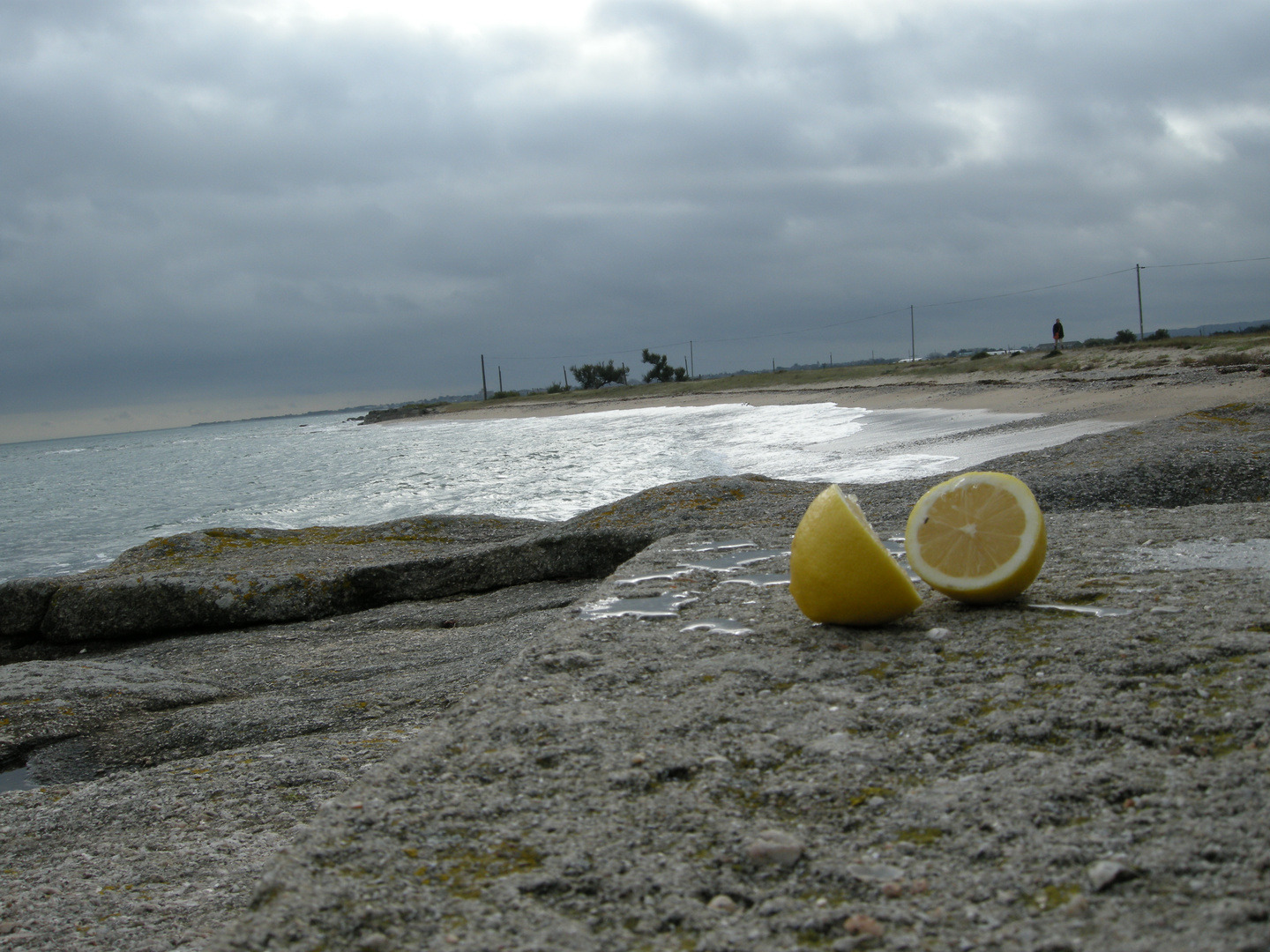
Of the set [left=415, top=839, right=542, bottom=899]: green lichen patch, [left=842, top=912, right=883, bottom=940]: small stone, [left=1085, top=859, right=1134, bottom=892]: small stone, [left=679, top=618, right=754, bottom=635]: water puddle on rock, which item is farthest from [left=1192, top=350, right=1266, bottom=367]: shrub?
[left=415, top=839, right=542, bottom=899]: green lichen patch

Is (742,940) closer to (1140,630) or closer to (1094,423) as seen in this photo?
(1140,630)

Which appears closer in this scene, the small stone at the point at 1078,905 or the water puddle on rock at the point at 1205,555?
the small stone at the point at 1078,905

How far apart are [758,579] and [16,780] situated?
335 centimetres

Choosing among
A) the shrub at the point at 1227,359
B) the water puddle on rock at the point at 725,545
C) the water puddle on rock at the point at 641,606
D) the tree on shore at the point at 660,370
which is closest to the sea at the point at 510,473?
the water puddle on rock at the point at 725,545

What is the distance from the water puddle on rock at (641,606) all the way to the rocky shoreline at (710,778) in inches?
0.9

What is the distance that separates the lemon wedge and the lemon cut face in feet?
0.64

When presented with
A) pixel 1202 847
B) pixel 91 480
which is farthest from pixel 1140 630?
pixel 91 480

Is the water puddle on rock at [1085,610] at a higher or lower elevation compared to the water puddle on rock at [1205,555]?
lower

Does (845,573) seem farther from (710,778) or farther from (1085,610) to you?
(710,778)

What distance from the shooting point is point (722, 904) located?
138cm

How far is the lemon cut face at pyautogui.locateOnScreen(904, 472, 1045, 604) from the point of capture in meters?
2.59

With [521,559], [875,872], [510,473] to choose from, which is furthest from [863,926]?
[510,473]

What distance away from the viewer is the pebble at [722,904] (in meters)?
1.37

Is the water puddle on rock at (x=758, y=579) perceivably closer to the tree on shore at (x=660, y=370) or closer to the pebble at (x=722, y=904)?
the pebble at (x=722, y=904)
